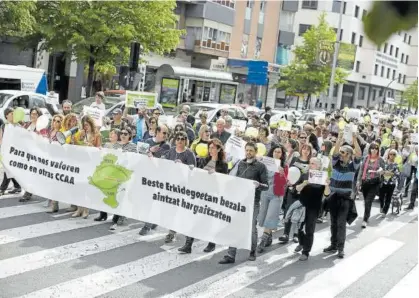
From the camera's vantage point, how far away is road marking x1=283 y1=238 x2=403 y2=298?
709 cm

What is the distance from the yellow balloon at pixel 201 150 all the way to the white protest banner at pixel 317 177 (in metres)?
1.69

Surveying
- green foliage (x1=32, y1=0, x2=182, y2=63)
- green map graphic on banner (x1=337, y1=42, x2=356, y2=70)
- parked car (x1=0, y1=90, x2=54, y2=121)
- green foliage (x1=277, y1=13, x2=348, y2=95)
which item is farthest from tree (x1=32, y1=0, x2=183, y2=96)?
green foliage (x1=277, y1=13, x2=348, y2=95)

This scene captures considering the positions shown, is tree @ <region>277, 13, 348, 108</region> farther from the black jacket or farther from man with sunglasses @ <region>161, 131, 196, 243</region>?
the black jacket

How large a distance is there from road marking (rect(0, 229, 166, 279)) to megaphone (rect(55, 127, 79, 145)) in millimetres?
1806

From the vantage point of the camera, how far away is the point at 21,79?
19859 millimetres

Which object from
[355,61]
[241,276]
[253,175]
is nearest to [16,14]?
[355,61]

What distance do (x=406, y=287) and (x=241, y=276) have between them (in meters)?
2.04

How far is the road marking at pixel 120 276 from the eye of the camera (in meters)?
6.23

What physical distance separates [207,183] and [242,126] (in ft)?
17.0

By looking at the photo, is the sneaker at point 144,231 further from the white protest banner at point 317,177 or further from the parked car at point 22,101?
the parked car at point 22,101

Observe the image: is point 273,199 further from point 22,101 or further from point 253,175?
point 22,101

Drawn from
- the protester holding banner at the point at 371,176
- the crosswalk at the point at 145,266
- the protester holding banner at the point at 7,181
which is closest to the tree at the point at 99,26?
the protester holding banner at the point at 7,181

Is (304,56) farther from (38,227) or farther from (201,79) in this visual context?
(38,227)

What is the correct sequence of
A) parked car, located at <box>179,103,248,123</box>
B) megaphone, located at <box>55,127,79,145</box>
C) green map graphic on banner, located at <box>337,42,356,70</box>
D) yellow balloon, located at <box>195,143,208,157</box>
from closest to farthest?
green map graphic on banner, located at <box>337,42,356,70</box> < yellow balloon, located at <box>195,143,208,157</box> < megaphone, located at <box>55,127,79,145</box> < parked car, located at <box>179,103,248,123</box>
